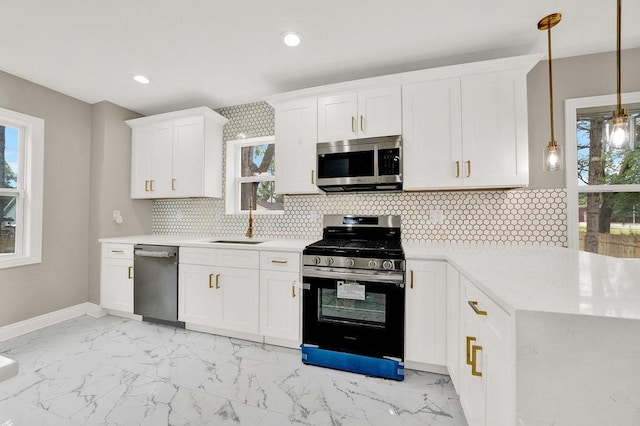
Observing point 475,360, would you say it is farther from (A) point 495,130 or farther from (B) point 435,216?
(A) point 495,130

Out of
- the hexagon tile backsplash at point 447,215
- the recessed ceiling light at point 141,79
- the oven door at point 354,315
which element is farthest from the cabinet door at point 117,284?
the oven door at point 354,315

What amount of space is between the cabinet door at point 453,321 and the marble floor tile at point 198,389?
198 mm

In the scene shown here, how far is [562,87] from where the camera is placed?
2336 mm

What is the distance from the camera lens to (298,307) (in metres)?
2.31

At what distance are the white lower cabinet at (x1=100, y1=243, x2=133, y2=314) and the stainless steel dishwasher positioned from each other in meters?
0.11

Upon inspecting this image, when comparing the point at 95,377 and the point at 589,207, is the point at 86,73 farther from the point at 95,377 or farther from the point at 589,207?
the point at 589,207

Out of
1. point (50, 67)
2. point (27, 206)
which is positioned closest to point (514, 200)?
point (50, 67)

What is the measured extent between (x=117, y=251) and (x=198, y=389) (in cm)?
204

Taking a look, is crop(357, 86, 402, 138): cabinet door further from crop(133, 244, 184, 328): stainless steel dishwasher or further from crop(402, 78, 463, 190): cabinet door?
crop(133, 244, 184, 328): stainless steel dishwasher

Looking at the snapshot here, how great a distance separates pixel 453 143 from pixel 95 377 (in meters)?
3.32

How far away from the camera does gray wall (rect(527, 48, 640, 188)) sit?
2.21m

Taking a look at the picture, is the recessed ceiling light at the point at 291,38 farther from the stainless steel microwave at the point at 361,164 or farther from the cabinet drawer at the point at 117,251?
the cabinet drawer at the point at 117,251

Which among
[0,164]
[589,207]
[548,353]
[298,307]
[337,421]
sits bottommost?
[337,421]

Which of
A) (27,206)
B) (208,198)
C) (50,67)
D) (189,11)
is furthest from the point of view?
(208,198)
